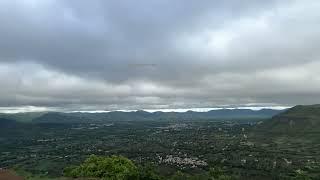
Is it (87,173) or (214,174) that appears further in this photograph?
(214,174)

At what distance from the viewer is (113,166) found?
126 metres

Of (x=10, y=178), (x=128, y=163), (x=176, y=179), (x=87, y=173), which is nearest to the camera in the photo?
(x=10, y=178)

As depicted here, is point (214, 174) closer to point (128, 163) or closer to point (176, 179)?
point (176, 179)

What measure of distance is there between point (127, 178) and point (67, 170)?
4288 centimetres

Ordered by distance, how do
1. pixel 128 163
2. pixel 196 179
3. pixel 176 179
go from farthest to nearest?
1. pixel 176 179
2. pixel 196 179
3. pixel 128 163

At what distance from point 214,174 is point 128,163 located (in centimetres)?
4942

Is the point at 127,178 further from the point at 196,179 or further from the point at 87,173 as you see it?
the point at 196,179

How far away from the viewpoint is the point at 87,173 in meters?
122

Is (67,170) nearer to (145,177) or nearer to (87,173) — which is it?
(87,173)

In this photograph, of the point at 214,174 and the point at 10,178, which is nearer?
the point at 10,178

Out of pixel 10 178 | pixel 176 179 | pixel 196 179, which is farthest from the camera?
pixel 176 179

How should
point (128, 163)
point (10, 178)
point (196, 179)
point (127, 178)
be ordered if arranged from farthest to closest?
point (196, 179) < point (128, 163) < point (127, 178) < point (10, 178)

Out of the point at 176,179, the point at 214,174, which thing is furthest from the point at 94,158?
the point at 214,174

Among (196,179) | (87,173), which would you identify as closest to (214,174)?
(196,179)
